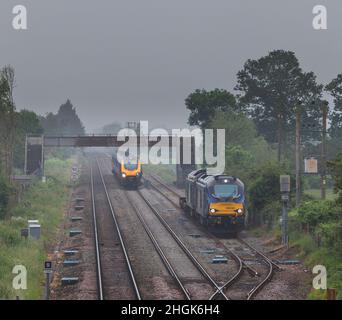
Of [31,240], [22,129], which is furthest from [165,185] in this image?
[31,240]

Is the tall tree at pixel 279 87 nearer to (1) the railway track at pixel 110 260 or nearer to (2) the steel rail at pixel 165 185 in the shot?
(2) the steel rail at pixel 165 185

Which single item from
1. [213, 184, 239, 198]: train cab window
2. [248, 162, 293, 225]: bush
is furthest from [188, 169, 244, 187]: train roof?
[248, 162, 293, 225]: bush

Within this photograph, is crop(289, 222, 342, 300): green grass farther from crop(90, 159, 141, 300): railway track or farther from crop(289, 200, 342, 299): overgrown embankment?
crop(90, 159, 141, 300): railway track

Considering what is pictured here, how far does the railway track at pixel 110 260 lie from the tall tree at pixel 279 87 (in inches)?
1584

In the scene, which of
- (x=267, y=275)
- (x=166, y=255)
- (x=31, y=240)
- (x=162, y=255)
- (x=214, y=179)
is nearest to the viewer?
(x=267, y=275)

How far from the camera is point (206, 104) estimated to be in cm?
7975

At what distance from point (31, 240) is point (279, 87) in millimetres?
58096

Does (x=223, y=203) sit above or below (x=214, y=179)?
below

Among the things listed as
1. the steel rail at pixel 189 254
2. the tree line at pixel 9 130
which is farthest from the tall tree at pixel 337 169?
the tree line at pixel 9 130

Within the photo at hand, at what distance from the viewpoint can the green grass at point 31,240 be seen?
23.1 meters

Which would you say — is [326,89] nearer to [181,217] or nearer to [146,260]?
[181,217]

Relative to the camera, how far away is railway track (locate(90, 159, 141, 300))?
74.8 ft

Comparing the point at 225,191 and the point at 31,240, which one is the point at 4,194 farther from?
the point at 225,191

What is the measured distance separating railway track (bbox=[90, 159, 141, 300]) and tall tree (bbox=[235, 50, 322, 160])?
132 feet
